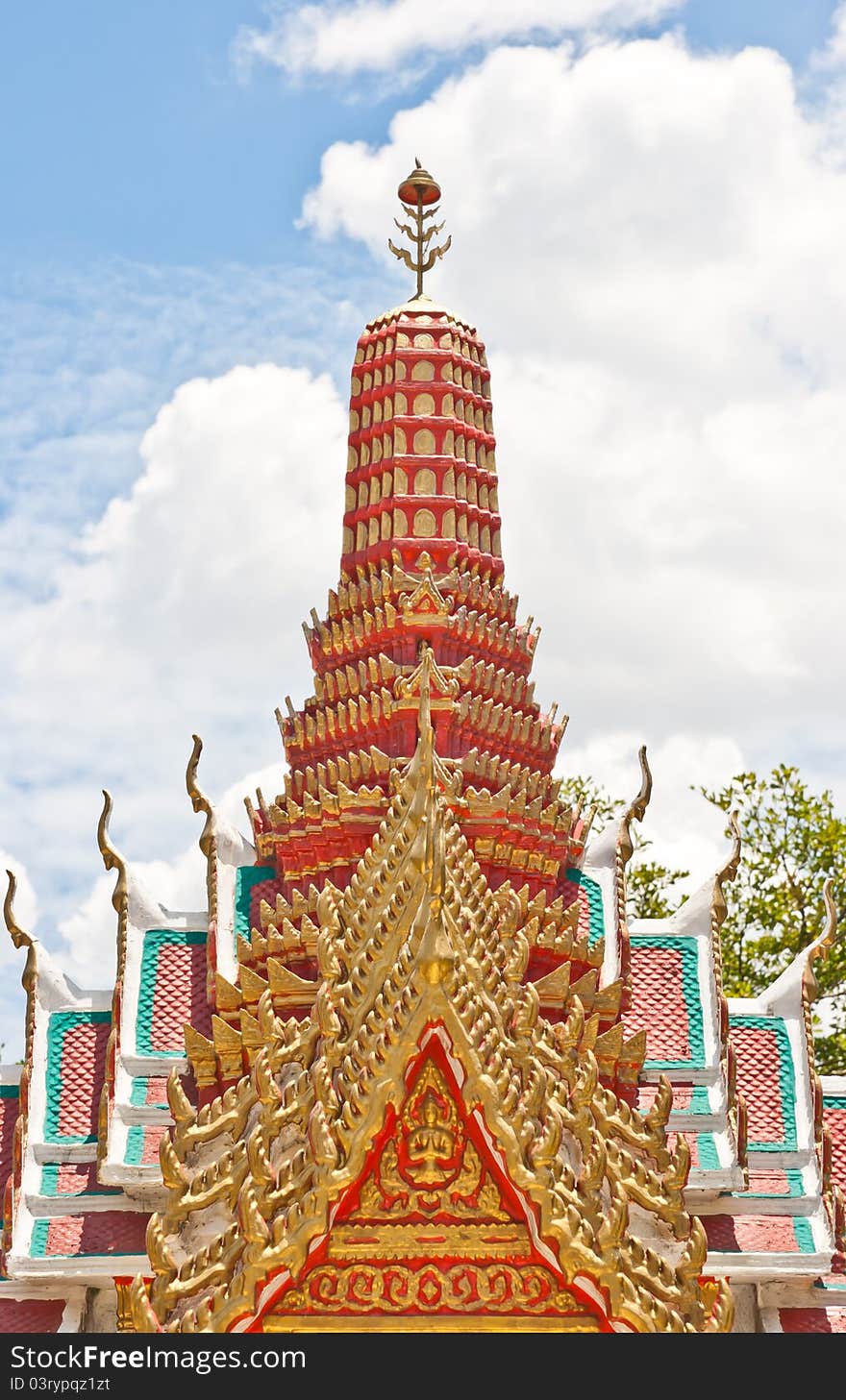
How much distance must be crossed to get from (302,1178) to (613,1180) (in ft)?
5.33

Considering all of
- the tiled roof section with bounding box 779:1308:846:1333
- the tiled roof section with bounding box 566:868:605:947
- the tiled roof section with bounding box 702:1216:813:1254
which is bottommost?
the tiled roof section with bounding box 779:1308:846:1333

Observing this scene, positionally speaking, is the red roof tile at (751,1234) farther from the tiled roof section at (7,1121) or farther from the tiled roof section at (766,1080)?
the tiled roof section at (7,1121)

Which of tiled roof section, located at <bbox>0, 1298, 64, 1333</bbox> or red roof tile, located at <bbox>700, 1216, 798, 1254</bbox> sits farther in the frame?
red roof tile, located at <bbox>700, 1216, 798, 1254</bbox>

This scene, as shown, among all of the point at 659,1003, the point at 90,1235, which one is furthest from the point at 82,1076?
the point at 659,1003

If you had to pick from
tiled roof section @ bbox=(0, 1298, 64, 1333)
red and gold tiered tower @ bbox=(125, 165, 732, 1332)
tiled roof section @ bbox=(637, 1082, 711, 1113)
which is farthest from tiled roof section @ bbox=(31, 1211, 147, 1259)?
tiled roof section @ bbox=(637, 1082, 711, 1113)

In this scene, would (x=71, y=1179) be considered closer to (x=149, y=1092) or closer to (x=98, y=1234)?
(x=98, y=1234)

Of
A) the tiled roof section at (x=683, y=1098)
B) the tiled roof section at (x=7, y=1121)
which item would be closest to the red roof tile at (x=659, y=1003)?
the tiled roof section at (x=683, y=1098)

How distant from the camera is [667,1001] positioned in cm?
1318

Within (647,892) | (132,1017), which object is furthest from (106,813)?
(647,892)

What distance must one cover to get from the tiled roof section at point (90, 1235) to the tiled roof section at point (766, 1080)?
4.42 m

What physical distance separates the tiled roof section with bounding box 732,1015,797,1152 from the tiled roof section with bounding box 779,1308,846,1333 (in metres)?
1.16

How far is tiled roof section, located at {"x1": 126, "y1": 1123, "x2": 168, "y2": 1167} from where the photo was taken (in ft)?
37.9

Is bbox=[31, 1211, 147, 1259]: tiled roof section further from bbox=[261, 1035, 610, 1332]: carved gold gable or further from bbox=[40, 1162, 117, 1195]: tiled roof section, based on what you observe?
bbox=[261, 1035, 610, 1332]: carved gold gable
